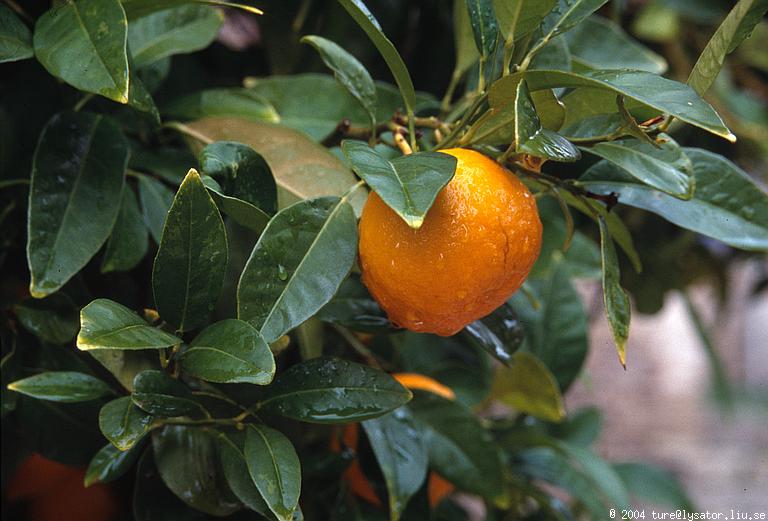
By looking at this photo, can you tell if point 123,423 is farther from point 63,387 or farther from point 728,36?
point 728,36

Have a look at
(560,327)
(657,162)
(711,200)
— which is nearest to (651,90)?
(657,162)

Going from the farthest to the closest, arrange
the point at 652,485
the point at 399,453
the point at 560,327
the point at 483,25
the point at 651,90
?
the point at 652,485
the point at 560,327
the point at 399,453
the point at 483,25
the point at 651,90

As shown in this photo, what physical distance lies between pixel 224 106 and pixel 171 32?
0.07m

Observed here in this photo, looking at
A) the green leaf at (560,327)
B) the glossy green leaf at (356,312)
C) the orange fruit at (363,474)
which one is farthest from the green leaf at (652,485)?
the glossy green leaf at (356,312)

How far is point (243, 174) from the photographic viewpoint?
49 cm

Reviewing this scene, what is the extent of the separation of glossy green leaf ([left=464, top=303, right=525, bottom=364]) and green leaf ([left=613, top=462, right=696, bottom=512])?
561mm

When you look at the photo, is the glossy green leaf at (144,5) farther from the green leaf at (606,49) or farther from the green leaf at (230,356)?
the green leaf at (606,49)

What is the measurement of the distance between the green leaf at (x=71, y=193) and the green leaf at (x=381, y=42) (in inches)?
8.2

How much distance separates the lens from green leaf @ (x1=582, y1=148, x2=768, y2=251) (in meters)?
0.53

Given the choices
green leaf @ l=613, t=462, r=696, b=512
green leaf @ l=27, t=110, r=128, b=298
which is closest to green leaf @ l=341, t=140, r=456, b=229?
green leaf @ l=27, t=110, r=128, b=298

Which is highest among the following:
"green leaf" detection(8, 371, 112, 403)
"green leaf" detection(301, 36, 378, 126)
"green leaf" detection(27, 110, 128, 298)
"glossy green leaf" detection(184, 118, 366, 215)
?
"green leaf" detection(301, 36, 378, 126)

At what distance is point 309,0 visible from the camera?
2.71 ft

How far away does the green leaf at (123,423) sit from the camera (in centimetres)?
43

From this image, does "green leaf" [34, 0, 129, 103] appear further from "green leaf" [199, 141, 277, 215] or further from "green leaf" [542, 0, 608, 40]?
"green leaf" [542, 0, 608, 40]
